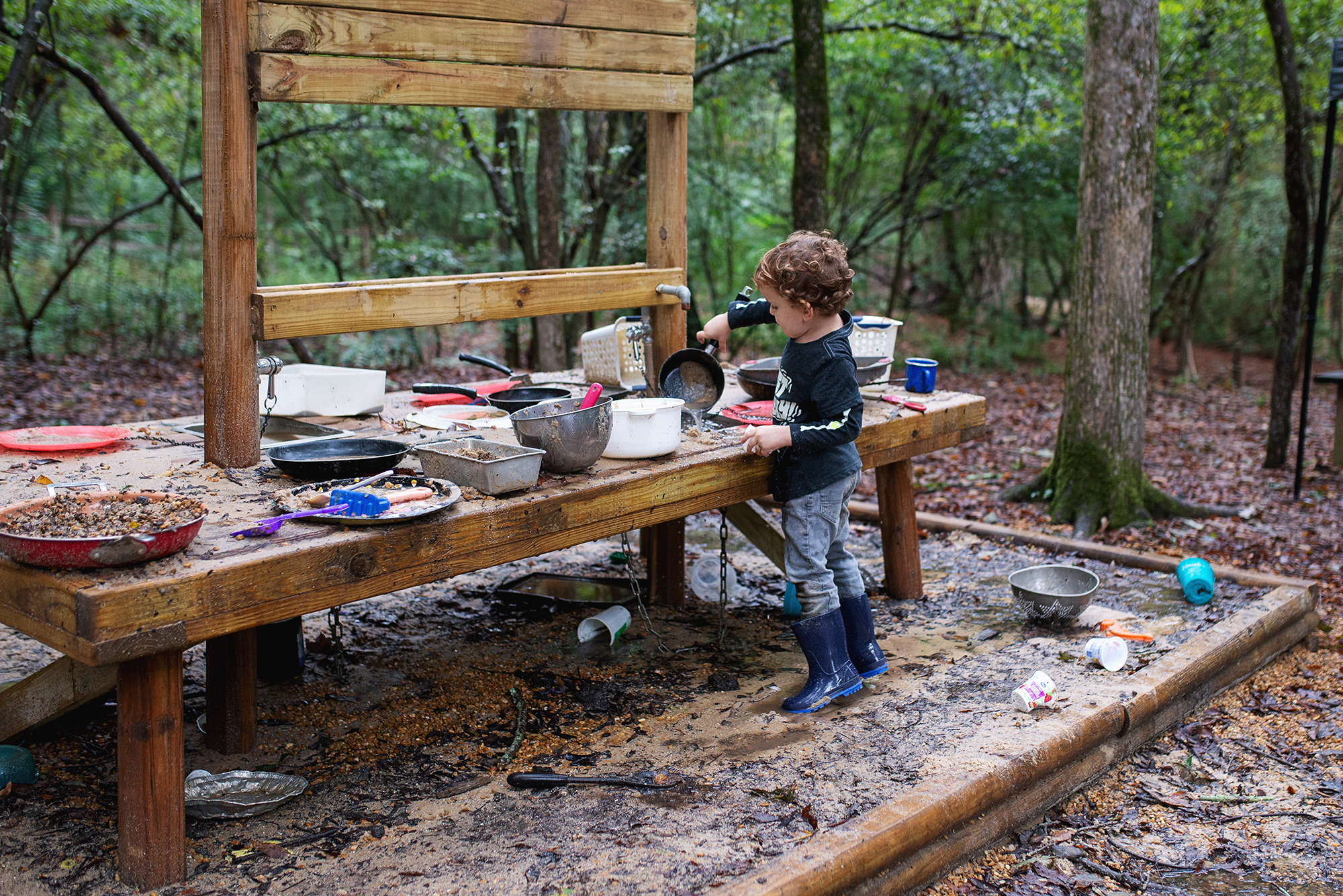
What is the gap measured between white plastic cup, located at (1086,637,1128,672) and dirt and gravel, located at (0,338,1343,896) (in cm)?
12

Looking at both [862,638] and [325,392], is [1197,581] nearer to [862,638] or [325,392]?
[862,638]

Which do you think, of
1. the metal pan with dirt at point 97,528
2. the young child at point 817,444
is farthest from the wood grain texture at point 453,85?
the metal pan with dirt at point 97,528

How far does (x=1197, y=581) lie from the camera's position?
4703mm

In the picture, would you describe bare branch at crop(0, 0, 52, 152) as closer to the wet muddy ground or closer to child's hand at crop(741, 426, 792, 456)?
the wet muddy ground

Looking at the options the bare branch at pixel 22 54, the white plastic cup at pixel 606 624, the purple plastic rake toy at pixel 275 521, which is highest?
the bare branch at pixel 22 54

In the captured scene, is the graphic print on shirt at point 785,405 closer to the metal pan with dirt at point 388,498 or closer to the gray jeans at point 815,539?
the gray jeans at point 815,539

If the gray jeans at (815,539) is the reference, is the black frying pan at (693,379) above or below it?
above

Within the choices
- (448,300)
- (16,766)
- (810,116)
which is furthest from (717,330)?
(810,116)

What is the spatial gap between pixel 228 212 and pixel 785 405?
6.20ft

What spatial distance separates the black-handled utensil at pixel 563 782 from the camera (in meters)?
3.08

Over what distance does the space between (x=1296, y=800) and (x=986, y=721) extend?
3.24ft

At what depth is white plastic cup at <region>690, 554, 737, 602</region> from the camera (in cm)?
508

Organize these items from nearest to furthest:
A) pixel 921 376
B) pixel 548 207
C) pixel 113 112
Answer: pixel 921 376 < pixel 113 112 < pixel 548 207

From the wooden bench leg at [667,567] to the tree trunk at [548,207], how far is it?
4.03m
